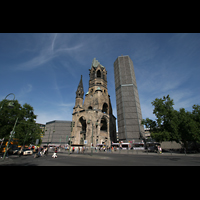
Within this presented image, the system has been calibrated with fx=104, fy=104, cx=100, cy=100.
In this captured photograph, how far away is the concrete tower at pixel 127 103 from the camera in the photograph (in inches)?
1529

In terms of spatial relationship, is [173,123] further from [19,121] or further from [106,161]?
[19,121]

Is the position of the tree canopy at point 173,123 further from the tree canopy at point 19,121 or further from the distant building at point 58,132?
the distant building at point 58,132

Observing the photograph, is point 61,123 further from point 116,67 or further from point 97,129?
point 116,67

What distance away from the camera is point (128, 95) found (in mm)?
44250

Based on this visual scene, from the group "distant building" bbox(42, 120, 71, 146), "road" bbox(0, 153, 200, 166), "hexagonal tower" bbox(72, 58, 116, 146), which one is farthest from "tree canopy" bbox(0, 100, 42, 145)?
"distant building" bbox(42, 120, 71, 146)

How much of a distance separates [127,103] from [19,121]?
3563 centimetres

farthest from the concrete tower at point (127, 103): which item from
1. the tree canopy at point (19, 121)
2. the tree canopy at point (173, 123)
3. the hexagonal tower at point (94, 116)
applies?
the tree canopy at point (19, 121)

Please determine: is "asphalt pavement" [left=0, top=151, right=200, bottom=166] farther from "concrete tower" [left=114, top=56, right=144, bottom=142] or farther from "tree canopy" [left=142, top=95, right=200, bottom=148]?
"concrete tower" [left=114, top=56, right=144, bottom=142]

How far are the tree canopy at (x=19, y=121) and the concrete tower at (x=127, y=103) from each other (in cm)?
2921

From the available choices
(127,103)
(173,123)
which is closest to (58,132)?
(127,103)

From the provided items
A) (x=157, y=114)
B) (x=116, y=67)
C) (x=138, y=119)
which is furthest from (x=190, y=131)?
(x=116, y=67)

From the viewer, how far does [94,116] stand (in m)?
39.2

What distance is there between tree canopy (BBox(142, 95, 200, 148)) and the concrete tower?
453 inches
